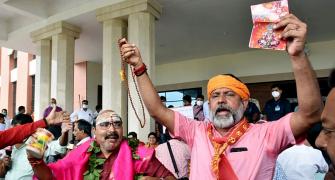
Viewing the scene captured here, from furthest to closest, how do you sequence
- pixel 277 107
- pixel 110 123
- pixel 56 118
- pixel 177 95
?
pixel 177 95
pixel 277 107
pixel 56 118
pixel 110 123

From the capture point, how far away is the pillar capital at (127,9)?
873cm

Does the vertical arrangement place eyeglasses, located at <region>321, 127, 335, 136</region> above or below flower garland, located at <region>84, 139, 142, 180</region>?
above

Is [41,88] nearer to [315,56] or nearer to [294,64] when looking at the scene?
[315,56]

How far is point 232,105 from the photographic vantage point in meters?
2.37

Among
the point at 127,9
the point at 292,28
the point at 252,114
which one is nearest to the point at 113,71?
the point at 127,9

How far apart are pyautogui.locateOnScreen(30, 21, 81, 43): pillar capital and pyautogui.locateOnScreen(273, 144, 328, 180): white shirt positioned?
8.59 m

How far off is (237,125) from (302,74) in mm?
561

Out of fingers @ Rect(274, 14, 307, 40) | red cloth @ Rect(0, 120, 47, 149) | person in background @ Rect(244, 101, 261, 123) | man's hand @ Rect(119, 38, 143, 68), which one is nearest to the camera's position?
fingers @ Rect(274, 14, 307, 40)

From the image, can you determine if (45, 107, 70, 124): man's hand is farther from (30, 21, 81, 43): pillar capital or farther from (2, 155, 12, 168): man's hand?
(30, 21, 81, 43): pillar capital

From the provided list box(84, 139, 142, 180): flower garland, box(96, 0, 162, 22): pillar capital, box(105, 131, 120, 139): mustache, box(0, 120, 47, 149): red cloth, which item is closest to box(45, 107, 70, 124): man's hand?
box(0, 120, 47, 149): red cloth

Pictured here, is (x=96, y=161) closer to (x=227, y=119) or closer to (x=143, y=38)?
(x=227, y=119)

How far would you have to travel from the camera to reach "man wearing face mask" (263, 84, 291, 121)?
28.3 feet

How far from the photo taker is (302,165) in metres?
3.39

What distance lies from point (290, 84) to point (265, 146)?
1135cm
